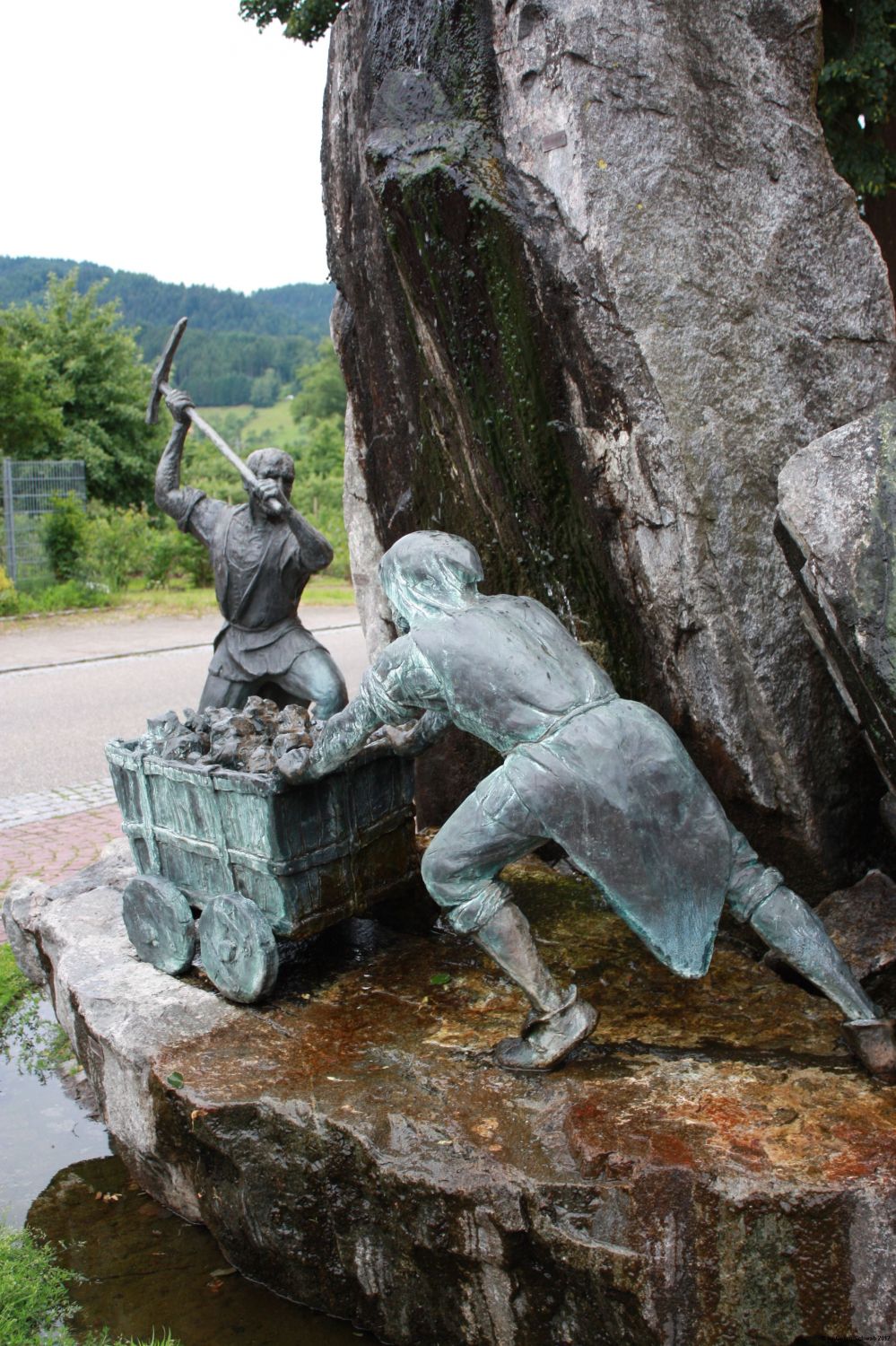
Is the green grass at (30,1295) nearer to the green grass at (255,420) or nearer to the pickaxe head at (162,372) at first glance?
the pickaxe head at (162,372)

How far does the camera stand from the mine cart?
3.61 metres

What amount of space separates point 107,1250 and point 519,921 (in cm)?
149

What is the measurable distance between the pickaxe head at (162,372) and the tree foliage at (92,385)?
723 inches

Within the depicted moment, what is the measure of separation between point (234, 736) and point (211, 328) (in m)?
85.8

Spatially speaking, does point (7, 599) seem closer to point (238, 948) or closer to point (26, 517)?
point (26, 517)

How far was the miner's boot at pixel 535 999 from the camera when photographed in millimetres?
3115

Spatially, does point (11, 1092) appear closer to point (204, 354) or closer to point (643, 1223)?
point (643, 1223)

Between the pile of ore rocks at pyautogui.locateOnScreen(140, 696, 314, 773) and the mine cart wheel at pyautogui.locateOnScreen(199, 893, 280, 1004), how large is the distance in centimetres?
44

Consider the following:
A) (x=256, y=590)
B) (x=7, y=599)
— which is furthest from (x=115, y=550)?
(x=256, y=590)

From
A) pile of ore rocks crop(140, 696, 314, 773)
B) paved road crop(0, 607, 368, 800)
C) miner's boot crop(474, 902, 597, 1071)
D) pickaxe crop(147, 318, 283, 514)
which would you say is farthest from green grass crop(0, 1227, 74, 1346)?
paved road crop(0, 607, 368, 800)

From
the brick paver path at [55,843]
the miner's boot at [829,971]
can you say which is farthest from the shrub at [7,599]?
the miner's boot at [829,971]

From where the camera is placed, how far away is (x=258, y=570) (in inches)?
205

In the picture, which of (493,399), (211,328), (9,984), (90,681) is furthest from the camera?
(211,328)

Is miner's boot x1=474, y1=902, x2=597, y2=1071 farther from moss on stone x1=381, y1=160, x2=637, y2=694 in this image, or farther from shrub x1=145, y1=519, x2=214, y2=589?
shrub x1=145, y1=519, x2=214, y2=589
